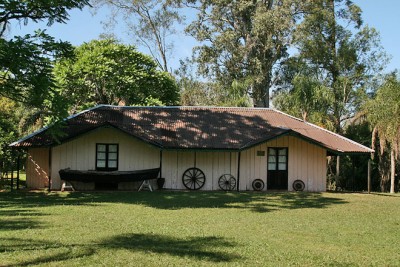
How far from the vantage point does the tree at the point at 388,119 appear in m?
23.7

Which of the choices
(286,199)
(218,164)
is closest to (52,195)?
(218,164)

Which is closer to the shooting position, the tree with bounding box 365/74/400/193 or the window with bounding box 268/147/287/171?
the window with bounding box 268/147/287/171

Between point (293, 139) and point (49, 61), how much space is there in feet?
39.4

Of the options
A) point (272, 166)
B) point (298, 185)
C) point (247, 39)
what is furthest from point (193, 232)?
point (247, 39)

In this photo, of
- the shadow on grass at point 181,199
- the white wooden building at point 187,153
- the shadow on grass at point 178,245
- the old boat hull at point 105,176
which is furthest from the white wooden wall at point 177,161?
the shadow on grass at point 178,245

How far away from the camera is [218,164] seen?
22.8 m

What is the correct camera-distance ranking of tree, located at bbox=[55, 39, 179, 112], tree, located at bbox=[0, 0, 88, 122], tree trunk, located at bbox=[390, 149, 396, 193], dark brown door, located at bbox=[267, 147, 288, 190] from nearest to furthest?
1. tree, located at bbox=[0, 0, 88, 122]
2. dark brown door, located at bbox=[267, 147, 288, 190]
3. tree trunk, located at bbox=[390, 149, 396, 193]
4. tree, located at bbox=[55, 39, 179, 112]

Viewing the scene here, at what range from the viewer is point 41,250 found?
877cm

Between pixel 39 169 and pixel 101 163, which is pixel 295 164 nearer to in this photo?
pixel 101 163

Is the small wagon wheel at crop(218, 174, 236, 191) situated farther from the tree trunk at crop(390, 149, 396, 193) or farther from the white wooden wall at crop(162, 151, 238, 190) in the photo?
the tree trunk at crop(390, 149, 396, 193)

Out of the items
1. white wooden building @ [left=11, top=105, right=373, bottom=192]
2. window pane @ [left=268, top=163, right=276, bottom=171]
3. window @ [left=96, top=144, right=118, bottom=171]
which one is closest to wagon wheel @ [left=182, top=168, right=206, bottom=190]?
white wooden building @ [left=11, top=105, right=373, bottom=192]

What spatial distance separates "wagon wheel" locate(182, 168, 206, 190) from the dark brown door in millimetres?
3187

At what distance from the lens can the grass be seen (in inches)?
335

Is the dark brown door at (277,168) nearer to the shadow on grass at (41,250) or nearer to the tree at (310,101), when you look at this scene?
the tree at (310,101)
